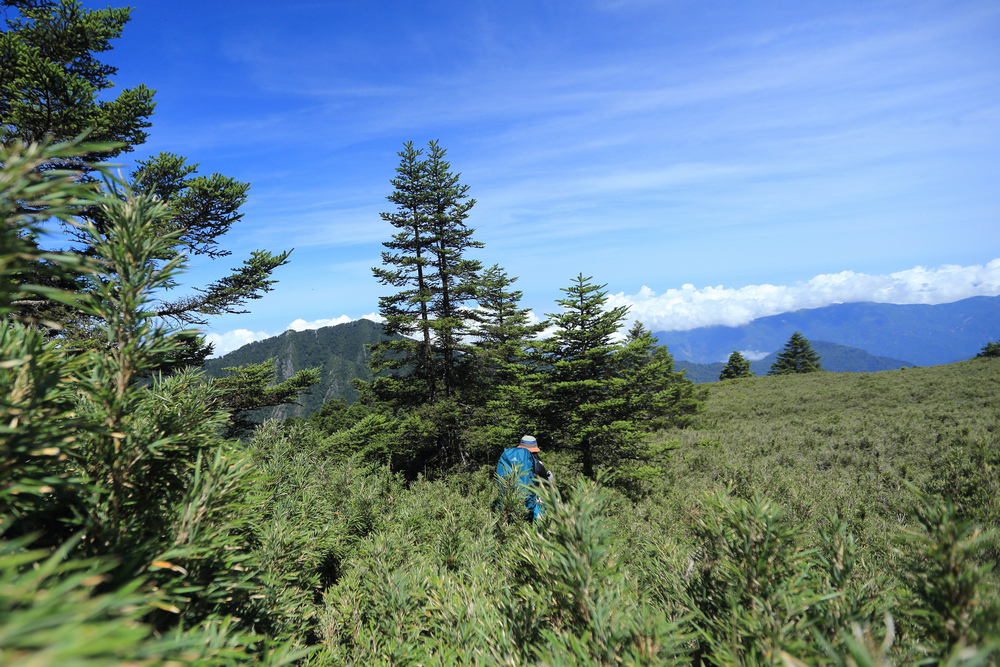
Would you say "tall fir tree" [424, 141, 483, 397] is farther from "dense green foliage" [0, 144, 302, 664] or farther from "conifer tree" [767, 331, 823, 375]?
"conifer tree" [767, 331, 823, 375]

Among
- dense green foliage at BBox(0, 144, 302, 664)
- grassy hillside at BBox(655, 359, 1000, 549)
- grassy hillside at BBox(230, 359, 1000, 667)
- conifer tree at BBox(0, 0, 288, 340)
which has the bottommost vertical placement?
grassy hillside at BBox(655, 359, 1000, 549)

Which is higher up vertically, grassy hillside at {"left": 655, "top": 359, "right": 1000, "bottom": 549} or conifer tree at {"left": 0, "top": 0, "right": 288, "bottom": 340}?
conifer tree at {"left": 0, "top": 0, "right": 288, "bottom": 340}

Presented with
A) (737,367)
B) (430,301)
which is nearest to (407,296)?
(430,301)

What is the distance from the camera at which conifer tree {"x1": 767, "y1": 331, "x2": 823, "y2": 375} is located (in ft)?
195

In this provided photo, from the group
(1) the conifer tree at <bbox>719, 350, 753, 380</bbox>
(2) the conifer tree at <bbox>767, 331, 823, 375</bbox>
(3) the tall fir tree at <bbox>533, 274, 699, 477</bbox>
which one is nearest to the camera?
(3) the tall fir tree at <bbox>533, 274, 699, 477</bbox>

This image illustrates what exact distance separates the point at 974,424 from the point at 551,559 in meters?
18.4

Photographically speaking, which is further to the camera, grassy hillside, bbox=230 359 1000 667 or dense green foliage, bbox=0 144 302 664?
grassy hillside, bbox=230 359 1000 667

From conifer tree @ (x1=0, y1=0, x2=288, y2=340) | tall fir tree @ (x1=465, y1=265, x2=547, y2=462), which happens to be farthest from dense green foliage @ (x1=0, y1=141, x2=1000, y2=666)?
tall fir tree @ (x1=465, y1=265, x2=547, y2=462)

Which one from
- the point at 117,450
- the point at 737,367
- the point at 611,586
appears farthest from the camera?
the point at 737,367

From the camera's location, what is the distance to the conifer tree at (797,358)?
59.5 metres

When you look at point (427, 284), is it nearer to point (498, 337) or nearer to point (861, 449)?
point (498, 337)

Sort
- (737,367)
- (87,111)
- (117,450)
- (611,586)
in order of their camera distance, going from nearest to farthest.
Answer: (117,450) < (611,586) < (87,111) < (737,367)

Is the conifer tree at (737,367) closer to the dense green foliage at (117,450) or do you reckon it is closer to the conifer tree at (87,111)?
the conifer tree at (87,111)

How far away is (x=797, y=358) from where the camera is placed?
6122 cm
